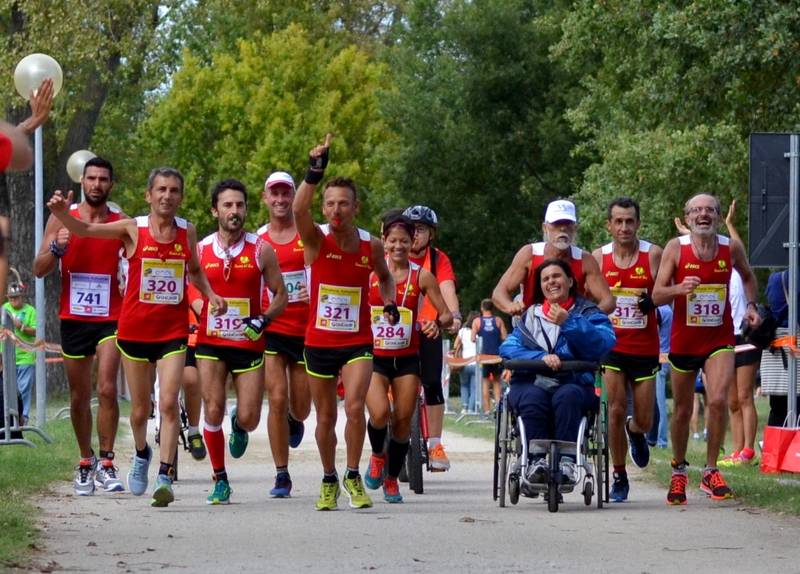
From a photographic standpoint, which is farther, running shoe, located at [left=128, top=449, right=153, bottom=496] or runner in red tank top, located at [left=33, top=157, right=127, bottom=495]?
runner in red tank top, located at [left=33, top=157, right=127, bottom=495]

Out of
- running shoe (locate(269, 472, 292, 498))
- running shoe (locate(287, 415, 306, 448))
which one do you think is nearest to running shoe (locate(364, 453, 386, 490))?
running shoe (locate(269, 472, 292, 498))

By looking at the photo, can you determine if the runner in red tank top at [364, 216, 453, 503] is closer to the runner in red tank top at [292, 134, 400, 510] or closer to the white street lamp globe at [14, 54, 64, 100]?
the runner in red tank top at [292, 134, 400, 510]

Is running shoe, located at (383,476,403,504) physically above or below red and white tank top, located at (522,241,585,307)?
below

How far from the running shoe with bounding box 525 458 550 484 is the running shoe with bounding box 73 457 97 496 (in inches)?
132

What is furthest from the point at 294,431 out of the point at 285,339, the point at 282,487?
the point at 285,339

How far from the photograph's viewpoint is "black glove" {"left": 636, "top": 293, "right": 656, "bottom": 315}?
12781 mm

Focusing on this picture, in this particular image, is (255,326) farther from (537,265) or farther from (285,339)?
(537,265)

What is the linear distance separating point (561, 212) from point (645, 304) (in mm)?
821

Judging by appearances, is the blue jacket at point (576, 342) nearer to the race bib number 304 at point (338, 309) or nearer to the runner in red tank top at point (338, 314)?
the runner in red tank top at point (338, 314)

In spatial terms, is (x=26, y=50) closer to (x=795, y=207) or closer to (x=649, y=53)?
(x=649, y=53)

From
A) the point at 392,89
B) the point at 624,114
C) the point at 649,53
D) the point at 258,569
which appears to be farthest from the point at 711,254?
the point at 392,89

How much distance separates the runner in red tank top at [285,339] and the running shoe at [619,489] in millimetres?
2227

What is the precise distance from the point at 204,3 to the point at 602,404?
28.0m

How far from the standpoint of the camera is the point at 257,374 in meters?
12.8
